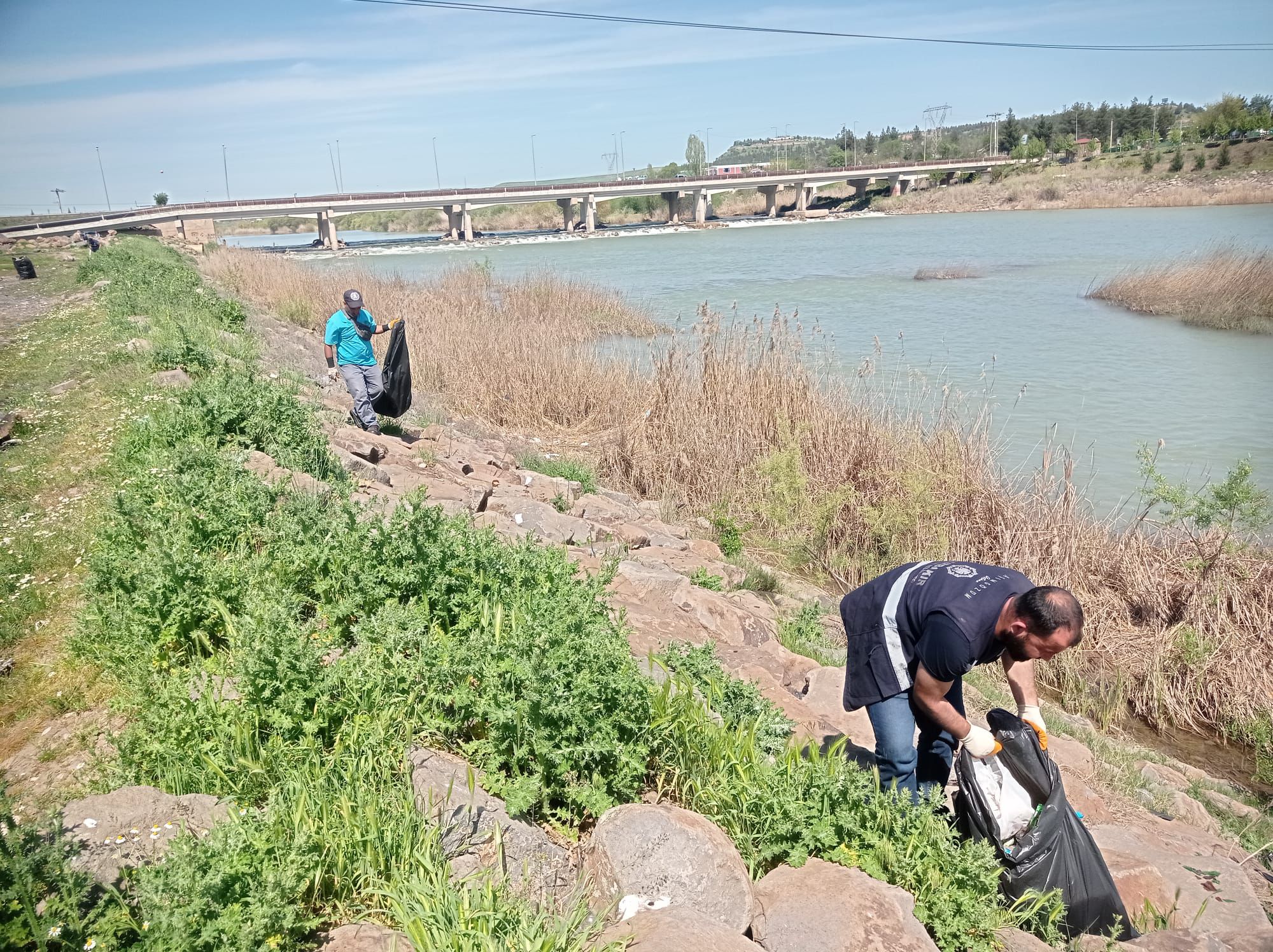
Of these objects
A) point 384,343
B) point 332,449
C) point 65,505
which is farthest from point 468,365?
point 65,505

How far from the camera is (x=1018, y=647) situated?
321 cm

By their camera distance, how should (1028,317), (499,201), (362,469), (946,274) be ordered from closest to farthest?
(362,469)
(1028,317)
(946,274)
(499,201)

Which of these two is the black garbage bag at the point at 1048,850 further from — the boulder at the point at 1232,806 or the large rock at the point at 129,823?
the large rock at the point at 129,823

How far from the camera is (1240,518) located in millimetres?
6953

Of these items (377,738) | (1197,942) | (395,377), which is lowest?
(1197,942)

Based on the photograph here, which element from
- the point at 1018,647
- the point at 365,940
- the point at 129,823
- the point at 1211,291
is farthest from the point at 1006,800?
the point at 1211,291

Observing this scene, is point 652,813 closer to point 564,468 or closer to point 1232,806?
point 1232,806

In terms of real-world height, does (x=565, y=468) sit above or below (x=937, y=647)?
below

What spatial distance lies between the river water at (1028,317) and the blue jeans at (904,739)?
650 cm

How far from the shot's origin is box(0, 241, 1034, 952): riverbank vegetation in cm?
245

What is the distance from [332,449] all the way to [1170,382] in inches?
568

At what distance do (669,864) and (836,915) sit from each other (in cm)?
54

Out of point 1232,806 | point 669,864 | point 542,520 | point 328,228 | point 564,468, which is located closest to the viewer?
point 669,864

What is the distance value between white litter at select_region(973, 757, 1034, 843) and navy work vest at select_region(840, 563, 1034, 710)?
17.4 inches
